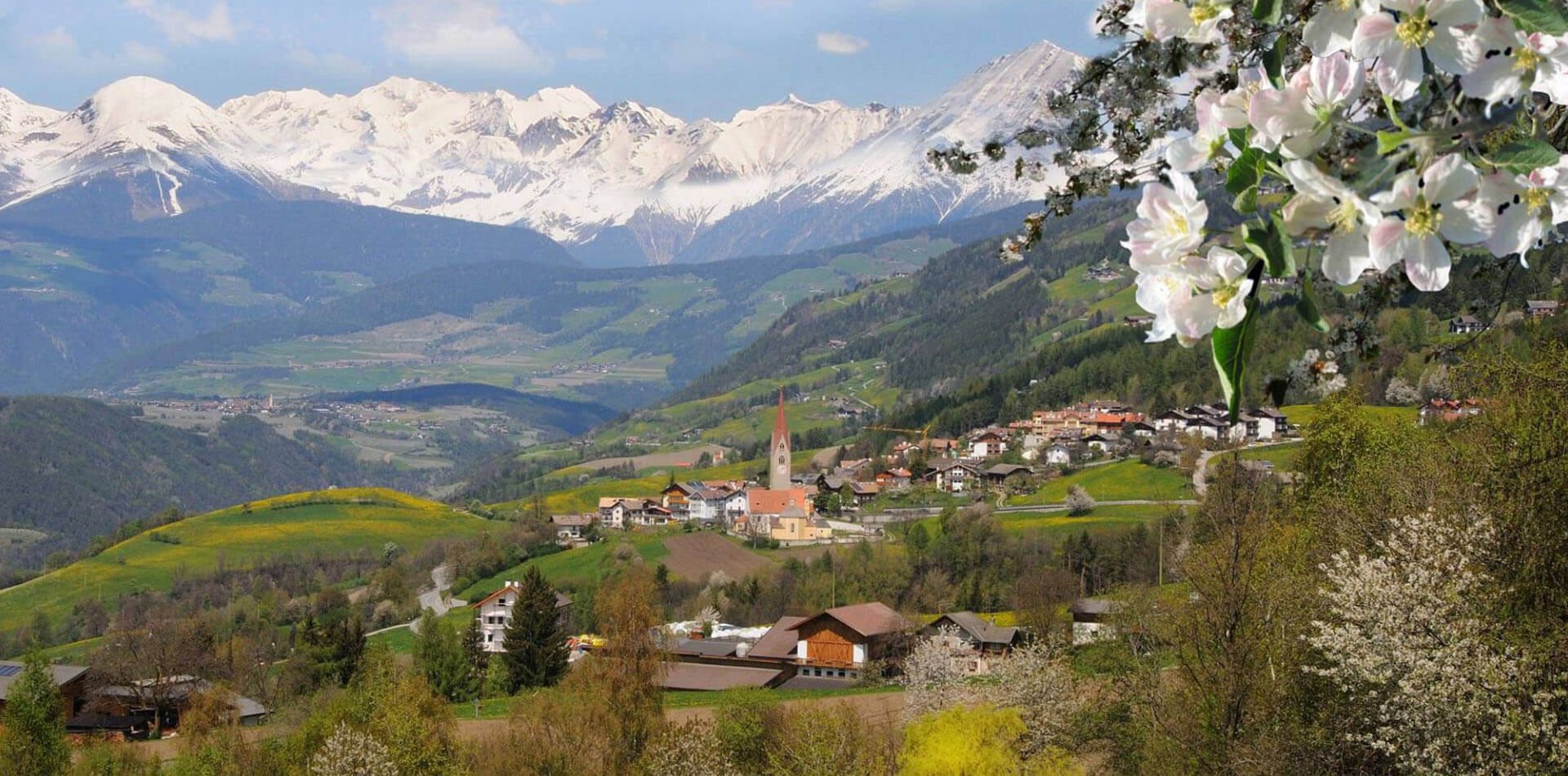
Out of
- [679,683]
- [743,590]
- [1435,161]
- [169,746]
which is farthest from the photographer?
[743,590]

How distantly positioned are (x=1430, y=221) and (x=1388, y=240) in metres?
0.09

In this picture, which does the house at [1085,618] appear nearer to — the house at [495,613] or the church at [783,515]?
the house at [495,613]

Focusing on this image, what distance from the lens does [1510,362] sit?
23.2 metres

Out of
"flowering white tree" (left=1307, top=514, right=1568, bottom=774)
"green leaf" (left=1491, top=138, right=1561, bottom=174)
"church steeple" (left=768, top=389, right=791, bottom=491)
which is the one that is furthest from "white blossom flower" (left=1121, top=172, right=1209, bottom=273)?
"church steeple" (left=768, top=389, right=791, bottom=491)

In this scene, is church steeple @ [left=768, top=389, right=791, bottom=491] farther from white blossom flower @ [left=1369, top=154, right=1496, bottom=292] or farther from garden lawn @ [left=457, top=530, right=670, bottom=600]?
white blossom flower @ [left=1369, top=154, right=1496, bottom=292]

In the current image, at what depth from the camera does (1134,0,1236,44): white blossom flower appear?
2.87 meters

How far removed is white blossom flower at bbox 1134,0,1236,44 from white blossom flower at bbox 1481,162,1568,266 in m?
0.67

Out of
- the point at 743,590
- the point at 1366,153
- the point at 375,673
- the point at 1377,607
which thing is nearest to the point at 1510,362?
the point at 1377,607

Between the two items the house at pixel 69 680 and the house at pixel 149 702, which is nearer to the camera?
the house at pixel 149 702

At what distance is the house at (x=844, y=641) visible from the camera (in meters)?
63.1

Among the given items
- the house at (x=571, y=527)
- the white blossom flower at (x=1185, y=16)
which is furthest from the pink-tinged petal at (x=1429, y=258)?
the house at (x=571, y=527)

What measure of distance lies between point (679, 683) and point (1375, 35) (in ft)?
187

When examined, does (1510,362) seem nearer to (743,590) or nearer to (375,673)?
(375,673)

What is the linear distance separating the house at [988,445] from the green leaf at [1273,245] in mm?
131600
